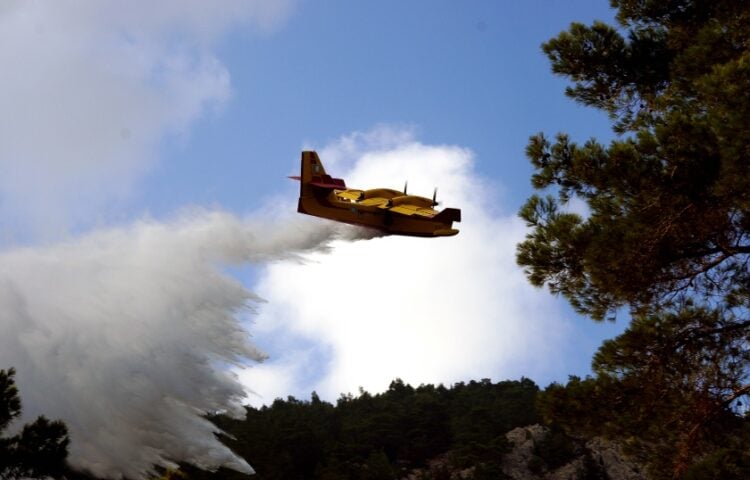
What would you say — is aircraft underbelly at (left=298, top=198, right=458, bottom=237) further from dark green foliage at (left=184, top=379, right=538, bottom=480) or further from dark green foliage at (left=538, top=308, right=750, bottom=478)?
dark green foliage at (left=184, top=379, right=538, bottom=480)

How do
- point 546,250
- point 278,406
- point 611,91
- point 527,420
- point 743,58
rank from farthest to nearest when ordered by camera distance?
point 278,406, point 527,420, point 611,91, point 546,250, point 743,58

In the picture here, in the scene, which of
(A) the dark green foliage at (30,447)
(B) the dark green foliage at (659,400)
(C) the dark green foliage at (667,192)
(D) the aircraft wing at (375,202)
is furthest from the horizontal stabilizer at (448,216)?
(A) the dark green foliage at (30,447)

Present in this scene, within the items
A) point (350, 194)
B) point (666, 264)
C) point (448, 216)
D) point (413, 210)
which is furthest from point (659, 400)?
point (350, 194)

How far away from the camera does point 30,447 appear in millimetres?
19344

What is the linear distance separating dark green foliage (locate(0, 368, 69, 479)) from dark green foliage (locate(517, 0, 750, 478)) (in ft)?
37.2

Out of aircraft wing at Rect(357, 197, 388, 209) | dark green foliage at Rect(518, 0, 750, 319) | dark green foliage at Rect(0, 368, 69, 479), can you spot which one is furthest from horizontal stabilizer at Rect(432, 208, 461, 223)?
dark green foliage at Rect(0, 368, 69, 479)

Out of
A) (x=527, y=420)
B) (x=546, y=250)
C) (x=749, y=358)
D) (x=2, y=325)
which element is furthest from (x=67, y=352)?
(x=527, y=420)

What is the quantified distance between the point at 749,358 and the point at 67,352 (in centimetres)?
3091

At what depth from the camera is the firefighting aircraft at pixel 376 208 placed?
35.1 meters

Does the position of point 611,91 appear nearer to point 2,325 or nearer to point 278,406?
point 2,325

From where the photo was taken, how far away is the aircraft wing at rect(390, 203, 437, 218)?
35.4 metres

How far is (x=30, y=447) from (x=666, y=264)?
1495 cm

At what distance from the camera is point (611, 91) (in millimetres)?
21531

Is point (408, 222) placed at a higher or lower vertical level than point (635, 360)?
higher
